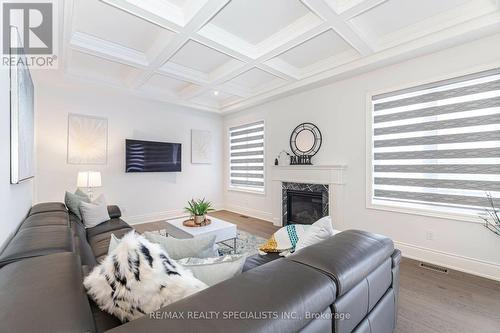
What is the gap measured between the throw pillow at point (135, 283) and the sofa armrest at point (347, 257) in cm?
55

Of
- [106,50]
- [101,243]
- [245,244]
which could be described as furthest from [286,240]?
[106,50]

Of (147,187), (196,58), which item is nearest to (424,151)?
(196,58)

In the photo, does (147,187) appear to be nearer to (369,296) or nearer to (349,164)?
(349,164)

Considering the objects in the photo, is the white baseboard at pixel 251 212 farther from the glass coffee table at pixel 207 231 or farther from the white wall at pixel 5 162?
→ the white wall at pixel 5 162

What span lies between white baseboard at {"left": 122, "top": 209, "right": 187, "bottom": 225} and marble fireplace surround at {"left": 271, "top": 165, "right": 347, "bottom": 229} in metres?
2.27

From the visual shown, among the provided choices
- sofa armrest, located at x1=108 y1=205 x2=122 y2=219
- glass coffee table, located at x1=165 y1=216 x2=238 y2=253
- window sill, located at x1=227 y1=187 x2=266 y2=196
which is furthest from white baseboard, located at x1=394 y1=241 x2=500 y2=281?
sofa armrest, located at x1=108 y1=205 x2=122 y2=219

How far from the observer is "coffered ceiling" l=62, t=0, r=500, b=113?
7.68 feet

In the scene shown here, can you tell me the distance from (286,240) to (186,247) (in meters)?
1.02

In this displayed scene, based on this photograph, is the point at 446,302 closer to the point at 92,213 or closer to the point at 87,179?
the point at 92,213

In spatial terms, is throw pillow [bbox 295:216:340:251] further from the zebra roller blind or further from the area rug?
the zebra roller blind

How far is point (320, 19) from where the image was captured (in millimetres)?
2447

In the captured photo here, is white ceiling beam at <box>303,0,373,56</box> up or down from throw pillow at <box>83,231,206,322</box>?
up

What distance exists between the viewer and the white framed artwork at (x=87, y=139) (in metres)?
4.09

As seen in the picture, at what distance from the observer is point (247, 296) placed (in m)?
0.80
